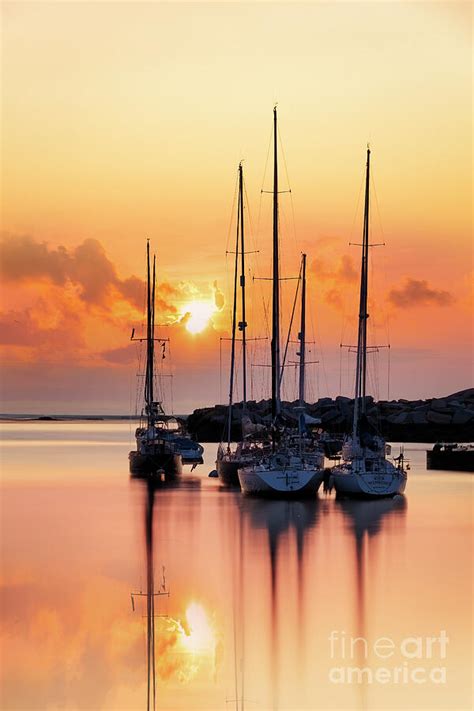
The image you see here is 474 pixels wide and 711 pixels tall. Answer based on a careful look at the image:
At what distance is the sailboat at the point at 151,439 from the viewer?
68812 mm

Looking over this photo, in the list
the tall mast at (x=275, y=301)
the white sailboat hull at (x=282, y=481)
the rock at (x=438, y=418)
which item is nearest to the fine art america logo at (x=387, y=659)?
the white sailboat hull at (x=282, y=481)

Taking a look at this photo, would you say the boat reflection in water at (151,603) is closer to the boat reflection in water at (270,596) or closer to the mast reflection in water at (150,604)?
the mast reflection in water at (150,604)

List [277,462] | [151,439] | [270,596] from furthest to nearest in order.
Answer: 1. [151,439]
2. [277,462]
3. [270,596]

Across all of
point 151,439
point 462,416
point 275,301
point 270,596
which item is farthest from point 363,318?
point 462,416

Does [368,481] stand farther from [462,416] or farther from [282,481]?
[462,416]

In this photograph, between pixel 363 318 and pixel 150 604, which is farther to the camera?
pixel 363 318

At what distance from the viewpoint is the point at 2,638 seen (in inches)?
898

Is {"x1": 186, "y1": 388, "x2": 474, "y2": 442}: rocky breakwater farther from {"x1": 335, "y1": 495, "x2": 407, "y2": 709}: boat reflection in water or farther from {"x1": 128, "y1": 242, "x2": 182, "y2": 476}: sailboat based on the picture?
{"x1": 335, "y1": 495, "x2": 407, "y2": 709}: boat reflection in water

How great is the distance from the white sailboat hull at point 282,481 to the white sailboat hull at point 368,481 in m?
1.57

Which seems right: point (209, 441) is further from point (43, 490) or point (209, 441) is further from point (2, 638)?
point (2, 638)

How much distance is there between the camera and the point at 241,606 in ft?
86.4

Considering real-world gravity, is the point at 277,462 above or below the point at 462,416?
below

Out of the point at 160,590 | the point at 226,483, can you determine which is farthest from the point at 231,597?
the point at 226,483

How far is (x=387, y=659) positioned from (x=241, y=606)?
5.44 metres
